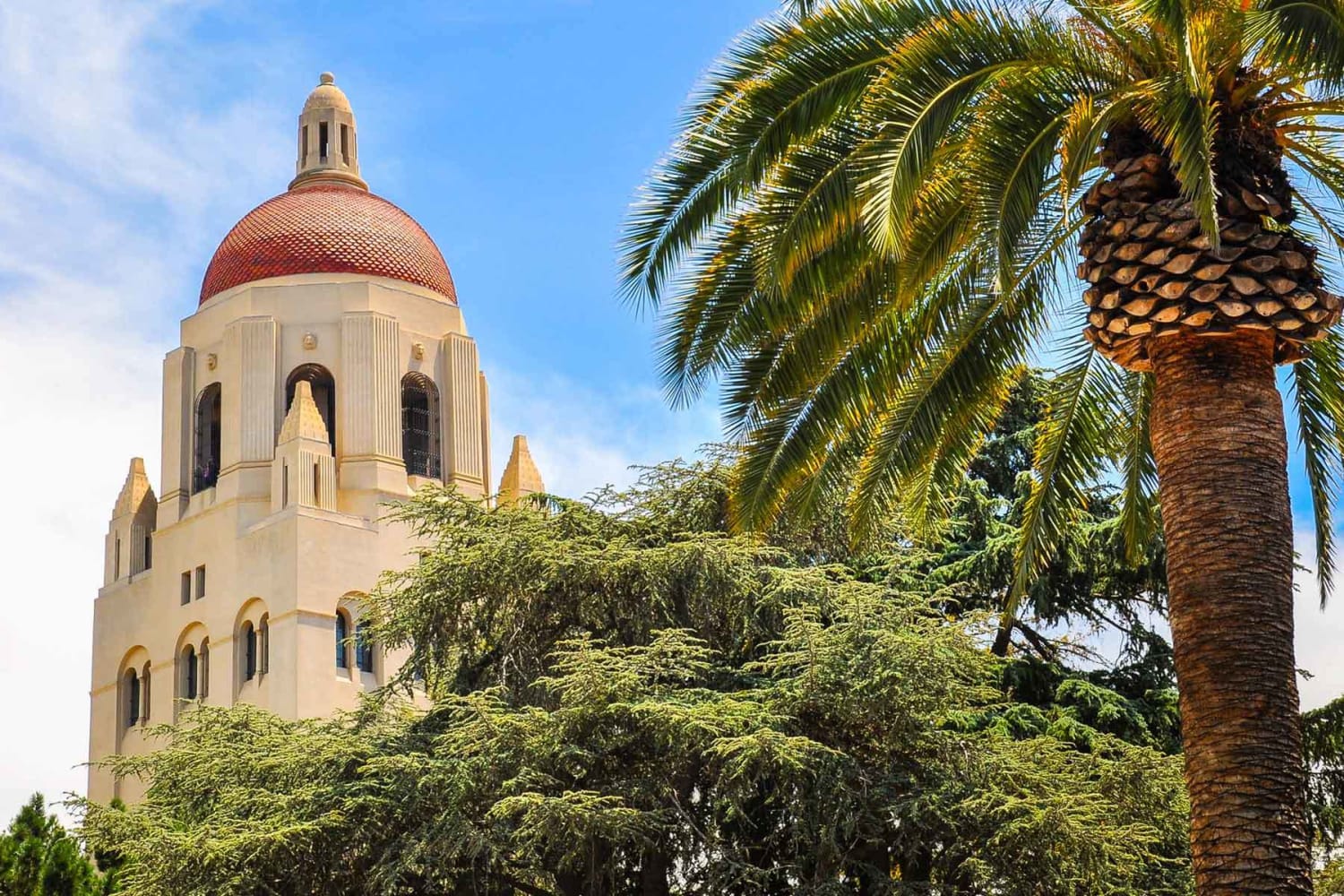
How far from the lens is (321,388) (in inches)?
2092

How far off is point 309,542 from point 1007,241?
3803cm

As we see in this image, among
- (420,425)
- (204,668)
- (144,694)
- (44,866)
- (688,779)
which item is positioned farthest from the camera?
(420,425)

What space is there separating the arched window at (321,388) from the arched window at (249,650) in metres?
5.30

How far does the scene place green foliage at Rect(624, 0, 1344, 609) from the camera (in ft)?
41.5

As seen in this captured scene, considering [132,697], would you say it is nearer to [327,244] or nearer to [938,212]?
[327,244]

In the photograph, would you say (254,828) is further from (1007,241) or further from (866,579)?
(1007,241)

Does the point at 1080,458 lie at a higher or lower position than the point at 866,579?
lower

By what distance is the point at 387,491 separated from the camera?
50.9 m

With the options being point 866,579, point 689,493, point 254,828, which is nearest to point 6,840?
point 254,828

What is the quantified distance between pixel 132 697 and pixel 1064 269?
4367 centimetres

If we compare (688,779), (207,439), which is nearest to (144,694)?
(207,439)

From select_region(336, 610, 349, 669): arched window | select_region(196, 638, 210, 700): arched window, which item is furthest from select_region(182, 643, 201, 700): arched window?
select_region(336, 610, 349, 669): arched window

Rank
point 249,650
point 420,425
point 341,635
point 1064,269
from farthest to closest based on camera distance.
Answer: point 420,425 → point 249,650 → point 341,635 → point 1064,269

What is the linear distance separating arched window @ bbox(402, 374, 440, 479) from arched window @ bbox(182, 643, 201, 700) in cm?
726
